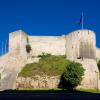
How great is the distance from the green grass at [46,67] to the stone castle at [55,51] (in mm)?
1231

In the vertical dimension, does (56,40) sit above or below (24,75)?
above

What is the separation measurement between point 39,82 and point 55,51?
43.3ft

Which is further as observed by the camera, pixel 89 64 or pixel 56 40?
pixel 56 40

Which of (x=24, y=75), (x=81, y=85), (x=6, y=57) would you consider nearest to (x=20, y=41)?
(x=6, y=57)

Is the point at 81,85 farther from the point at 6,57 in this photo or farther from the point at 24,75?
the point at 6,57

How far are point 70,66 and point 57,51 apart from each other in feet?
42.5

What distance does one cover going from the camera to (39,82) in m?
44.3

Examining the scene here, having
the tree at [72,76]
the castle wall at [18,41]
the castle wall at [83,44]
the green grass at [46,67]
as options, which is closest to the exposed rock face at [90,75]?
the tree at [72,76]

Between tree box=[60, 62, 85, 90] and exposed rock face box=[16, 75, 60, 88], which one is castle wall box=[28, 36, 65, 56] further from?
tree box=[60, 62, 85, 90]

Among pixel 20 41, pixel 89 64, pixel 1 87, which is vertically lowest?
pixel 1 87

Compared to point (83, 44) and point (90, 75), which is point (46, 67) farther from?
point (83, 44)

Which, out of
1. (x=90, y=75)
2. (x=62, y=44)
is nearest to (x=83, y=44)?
(x=62, y=44)

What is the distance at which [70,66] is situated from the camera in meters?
43.8

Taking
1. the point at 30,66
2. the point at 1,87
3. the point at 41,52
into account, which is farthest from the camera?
the point at 41,52
